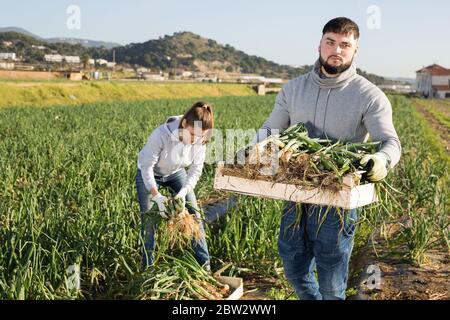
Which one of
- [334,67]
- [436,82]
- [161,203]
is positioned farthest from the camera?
[436,82]

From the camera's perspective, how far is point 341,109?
2.43m

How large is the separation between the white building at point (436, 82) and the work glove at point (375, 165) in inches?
2920

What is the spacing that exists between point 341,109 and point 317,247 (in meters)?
0.67

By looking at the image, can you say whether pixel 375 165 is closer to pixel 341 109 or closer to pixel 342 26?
pixel 341 109

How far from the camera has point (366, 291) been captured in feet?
11.2

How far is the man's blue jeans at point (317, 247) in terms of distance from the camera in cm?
239

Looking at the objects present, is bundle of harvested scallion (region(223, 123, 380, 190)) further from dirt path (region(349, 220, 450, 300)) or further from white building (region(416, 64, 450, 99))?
white building (region(416, 64, 450, 99))

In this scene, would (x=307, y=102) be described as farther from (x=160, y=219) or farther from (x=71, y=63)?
(x=71, y=63)

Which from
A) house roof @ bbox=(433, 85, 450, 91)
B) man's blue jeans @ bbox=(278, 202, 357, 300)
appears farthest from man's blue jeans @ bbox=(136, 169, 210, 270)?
house roof @ bbox=(433, 85, 450, 91)

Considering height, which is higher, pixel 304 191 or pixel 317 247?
pixel 304 191

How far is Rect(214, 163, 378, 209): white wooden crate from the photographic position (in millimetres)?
2135

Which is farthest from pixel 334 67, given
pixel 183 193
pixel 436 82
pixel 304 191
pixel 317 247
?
pixel 436 82
